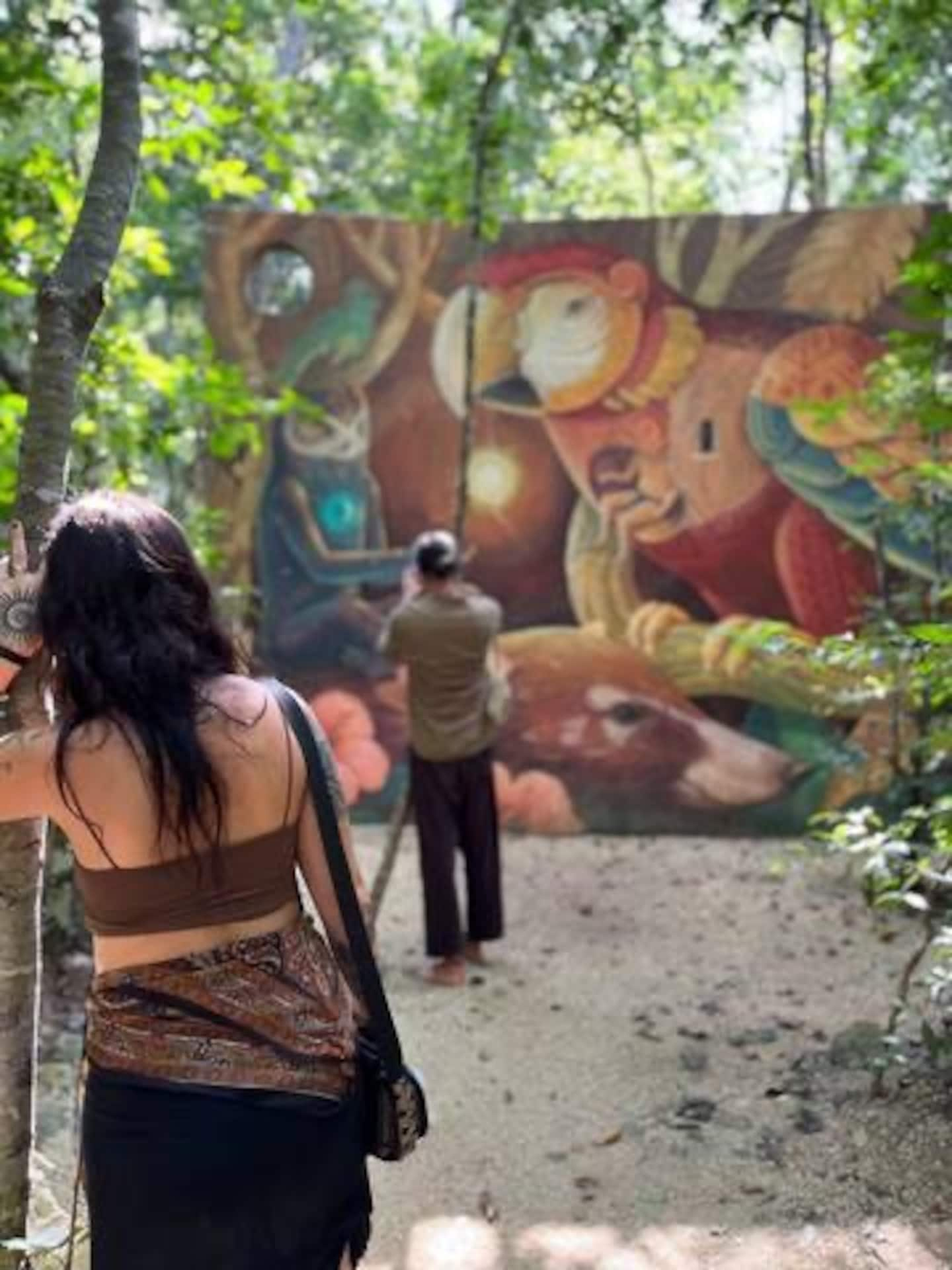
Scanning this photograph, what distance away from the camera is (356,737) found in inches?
356

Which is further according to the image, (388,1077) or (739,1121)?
(739,1121)

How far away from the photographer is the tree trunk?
2.48 m

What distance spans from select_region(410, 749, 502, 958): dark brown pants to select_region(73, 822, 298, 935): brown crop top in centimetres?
419

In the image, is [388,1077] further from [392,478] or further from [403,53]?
[403,53]

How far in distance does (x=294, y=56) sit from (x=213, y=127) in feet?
33.9

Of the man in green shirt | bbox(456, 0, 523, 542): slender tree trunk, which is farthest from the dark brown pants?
bbox(456, 0, 523, 542): slender tree trunk

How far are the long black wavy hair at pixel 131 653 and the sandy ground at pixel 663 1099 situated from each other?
193cm

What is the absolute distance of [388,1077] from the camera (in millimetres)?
1982

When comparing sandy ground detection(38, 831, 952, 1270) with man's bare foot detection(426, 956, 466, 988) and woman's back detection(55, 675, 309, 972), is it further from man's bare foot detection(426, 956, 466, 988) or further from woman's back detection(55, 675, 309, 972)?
woman's back detection(55, 675, 309, 972)

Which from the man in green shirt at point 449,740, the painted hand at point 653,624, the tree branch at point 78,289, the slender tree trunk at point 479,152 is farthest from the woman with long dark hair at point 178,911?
the painted hand at point 653,624

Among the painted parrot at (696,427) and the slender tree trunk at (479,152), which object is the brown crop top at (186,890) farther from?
the painted parrot at (696,427)

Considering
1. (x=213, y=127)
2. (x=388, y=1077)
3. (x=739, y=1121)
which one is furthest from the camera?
(x=213, y=127)

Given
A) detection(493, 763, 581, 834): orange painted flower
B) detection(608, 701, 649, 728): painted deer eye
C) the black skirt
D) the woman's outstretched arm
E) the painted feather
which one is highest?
the painted feather

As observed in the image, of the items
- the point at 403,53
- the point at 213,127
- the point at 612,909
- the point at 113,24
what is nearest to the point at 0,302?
the point at 213,127
